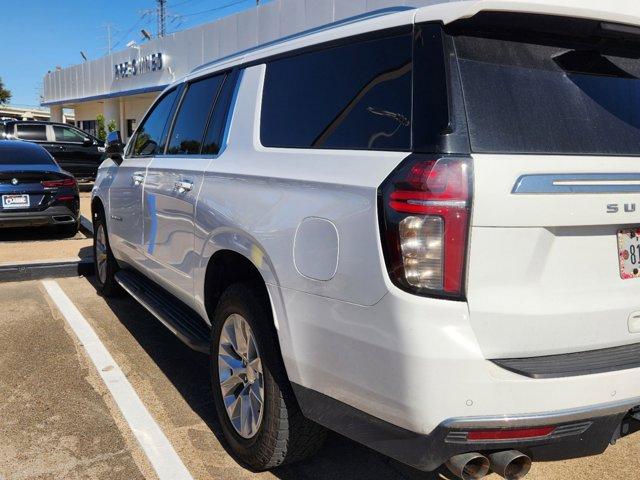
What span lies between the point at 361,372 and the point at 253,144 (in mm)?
1408

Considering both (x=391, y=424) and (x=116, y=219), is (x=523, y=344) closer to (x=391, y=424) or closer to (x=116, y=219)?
(x=391, y=424)

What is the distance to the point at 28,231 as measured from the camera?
10.0 m

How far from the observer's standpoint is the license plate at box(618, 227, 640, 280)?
2.20m

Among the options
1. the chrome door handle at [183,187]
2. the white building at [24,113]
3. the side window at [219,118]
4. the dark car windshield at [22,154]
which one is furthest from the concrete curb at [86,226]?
the white building at [24,113]

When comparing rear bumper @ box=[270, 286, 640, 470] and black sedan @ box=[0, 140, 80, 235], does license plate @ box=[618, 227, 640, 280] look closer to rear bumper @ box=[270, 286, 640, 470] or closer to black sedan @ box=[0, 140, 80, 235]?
rear bumper @ box=[270, 286, 640, 470]

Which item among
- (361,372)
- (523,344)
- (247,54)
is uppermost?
(247,54)

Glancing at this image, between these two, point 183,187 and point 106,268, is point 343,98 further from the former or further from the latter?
point 106,268

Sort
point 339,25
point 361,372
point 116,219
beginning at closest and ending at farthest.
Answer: point 361,372, point 339,25, point 116,219

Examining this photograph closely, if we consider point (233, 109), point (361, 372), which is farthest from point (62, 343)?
point (361, 372)

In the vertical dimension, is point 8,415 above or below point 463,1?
below

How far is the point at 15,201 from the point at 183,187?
19.5 feet

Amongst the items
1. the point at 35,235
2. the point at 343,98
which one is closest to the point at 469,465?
the point at 343,98

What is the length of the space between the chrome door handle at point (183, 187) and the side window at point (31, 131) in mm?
14410

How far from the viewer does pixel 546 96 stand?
215 centimetres
